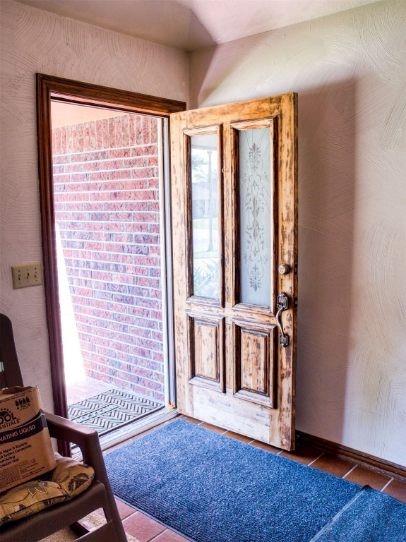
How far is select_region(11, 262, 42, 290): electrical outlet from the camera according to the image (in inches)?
94.7

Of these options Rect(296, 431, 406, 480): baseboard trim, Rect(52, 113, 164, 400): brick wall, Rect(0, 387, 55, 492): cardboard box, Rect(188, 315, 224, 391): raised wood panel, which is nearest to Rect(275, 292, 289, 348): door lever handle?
Rect(188, 315, 224, 391): raised wood panel

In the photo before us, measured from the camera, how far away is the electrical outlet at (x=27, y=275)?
2406mm

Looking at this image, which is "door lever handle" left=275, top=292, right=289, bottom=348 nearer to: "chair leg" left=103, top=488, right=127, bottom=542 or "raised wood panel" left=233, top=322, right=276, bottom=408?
"raised wood panel" left=233, top=322, right=276, bottom=408

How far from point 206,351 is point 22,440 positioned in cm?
147

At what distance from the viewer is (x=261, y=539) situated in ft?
6.95

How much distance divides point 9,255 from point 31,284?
18cm

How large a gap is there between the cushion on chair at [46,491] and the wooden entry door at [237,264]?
1.29 meters

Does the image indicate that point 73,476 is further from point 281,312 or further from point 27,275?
point 281,312

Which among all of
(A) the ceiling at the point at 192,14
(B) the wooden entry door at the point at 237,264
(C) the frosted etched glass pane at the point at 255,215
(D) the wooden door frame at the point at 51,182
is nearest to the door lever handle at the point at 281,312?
(B) the wooden entry door at the point at 237,264

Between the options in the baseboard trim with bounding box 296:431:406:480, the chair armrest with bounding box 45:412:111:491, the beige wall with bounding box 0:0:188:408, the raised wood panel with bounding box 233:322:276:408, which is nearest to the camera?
the chair armrest with bounding box 45:412:111:491

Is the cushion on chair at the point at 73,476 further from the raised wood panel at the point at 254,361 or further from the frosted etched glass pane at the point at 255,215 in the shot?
the frosted etched glass pane at the point at 255,215

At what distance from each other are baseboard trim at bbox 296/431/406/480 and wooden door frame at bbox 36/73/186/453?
54.5 inches

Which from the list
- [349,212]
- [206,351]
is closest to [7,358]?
[206,351]

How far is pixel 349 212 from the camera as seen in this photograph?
2.62 meters
